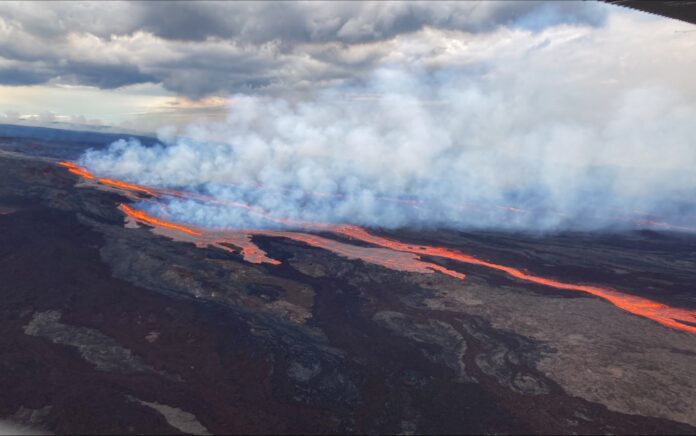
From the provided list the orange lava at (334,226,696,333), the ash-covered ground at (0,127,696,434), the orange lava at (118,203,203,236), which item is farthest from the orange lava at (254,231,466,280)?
the orange lava at (118,203,203,236)

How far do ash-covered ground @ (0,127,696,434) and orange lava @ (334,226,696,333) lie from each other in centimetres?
150

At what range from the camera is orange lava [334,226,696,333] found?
33.3m

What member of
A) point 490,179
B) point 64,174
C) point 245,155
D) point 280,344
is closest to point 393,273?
point 280,344

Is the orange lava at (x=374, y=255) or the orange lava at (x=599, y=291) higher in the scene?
the orange lava at (x=599, y=291)

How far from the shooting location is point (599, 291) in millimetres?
39375

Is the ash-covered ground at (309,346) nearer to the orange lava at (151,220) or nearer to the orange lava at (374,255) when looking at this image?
the orange lava at (374,255)

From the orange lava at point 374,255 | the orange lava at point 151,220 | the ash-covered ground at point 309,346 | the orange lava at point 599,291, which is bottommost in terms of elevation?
the ash-covered ground at point 309,346

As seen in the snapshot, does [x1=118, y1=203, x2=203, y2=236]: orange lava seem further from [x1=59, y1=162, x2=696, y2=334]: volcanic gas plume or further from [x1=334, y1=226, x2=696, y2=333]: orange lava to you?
[x1=334, y1=226, x2=696, y2=333]: orange lava

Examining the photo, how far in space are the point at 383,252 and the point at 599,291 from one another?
21.3 metres

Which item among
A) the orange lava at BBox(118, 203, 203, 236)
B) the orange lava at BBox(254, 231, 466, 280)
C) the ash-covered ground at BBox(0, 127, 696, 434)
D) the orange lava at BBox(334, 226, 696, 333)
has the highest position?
the orange lava at BBox(334, 226, 696, 333)

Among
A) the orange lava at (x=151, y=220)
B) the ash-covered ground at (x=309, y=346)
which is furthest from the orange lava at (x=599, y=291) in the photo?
the orange lava at (x=151, y=220)

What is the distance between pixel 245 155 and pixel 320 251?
4649 centimetres

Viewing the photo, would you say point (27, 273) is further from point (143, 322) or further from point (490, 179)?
point (490, 179)

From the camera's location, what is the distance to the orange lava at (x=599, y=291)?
3328 centimetres
